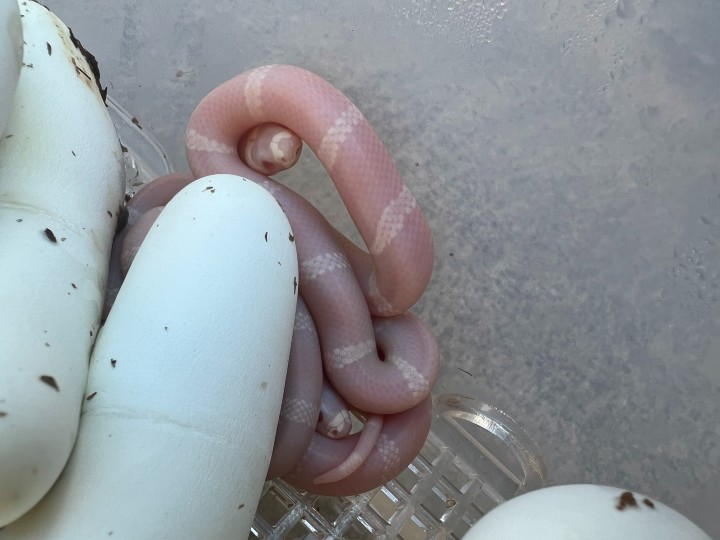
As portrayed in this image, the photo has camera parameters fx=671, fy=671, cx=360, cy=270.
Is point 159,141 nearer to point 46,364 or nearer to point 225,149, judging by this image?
point 225,149

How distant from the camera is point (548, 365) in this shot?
94 cm

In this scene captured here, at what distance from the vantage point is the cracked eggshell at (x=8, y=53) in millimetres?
473

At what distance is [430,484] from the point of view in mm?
867

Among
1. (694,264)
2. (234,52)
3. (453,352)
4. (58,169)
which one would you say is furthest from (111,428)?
(694,264)

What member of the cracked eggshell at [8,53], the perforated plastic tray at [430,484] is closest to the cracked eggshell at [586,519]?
the perforated plastic tray at [430,484]

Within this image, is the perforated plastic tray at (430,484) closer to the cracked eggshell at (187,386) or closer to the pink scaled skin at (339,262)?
the pink scaled skin at (339,262)

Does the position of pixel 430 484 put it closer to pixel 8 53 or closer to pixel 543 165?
pixel 543 165

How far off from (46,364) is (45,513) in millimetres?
103

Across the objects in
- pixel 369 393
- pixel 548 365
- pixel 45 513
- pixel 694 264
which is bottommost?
pixel 45 513

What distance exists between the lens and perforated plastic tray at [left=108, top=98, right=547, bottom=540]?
0.81 metres

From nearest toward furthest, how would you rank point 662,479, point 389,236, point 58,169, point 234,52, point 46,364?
point 46,364 → point 58,169 → point 389,236 → point 662,479 → point 234,52

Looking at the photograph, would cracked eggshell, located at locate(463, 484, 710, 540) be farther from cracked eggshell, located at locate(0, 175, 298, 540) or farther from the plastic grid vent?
the plastic grid vent

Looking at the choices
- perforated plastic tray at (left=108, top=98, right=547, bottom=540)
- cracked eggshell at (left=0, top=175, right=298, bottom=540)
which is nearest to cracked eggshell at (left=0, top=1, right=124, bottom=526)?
cracked eggshell at (left=0, top=175, right=298, bottom=540)

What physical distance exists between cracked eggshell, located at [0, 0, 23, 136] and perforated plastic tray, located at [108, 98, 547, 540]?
0.41m
